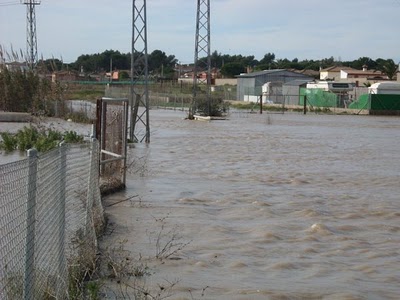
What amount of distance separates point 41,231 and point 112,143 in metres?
11.1

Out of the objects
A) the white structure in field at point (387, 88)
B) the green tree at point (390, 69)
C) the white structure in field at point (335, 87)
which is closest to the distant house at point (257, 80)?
the green tree at point (390, 69)

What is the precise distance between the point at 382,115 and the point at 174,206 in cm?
6336

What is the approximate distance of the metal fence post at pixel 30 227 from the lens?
5.73 meters

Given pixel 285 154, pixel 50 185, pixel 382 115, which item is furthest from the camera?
pixel 382 115

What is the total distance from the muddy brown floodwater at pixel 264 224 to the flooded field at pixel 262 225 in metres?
0.02

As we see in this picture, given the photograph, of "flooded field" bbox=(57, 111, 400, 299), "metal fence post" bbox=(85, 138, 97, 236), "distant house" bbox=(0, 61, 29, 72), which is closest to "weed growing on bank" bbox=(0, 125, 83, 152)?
"flooded field" bbox=(57, 111, 400, 299)

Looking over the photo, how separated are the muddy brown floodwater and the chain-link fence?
36.4 inches

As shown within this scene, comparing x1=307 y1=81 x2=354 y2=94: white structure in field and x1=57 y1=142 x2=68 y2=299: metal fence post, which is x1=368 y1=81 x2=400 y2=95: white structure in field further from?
x1=57 y1=142 x2=68 y2=299: metal fence post

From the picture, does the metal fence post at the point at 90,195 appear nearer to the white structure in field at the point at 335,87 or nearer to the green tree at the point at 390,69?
the white structure in field at the point at 335,87

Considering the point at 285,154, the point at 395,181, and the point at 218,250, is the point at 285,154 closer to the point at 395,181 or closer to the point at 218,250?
the point at 395,181

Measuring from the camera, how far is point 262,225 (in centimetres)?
1394

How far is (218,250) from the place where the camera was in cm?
1175

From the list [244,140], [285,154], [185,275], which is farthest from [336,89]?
[185,275]

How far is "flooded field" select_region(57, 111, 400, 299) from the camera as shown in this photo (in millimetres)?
9984
